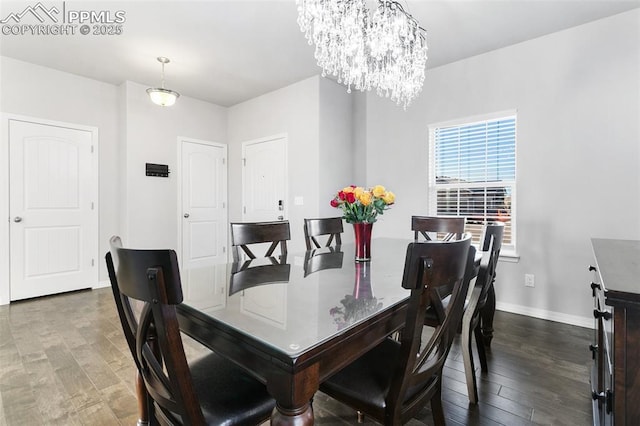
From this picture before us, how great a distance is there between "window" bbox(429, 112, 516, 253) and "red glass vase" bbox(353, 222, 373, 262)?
2.18 meters

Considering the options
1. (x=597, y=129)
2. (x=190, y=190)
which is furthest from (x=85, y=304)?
(x=597, y=129)

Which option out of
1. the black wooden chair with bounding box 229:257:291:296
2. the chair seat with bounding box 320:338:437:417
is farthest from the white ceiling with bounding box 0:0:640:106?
the chair seat with bounding box 320:338:437:417

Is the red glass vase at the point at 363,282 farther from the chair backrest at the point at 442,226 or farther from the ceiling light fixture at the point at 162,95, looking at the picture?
the ceiling light fixture at the point at 162,95

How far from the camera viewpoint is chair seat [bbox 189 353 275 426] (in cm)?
94

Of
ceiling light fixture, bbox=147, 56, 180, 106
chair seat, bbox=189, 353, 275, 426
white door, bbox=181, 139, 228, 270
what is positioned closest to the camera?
chair seat, bbox=189, 353, 275, 426

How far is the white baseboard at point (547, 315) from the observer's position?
8.96ft

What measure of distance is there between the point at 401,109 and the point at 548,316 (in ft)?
9.05

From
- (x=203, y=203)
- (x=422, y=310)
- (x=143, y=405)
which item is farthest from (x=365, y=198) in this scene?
(x=203, y=203)

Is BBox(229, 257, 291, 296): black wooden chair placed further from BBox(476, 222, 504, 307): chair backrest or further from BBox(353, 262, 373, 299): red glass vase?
BBox(476, 222, 504, 307): chair backrest

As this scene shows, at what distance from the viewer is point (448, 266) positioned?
3.17 feet

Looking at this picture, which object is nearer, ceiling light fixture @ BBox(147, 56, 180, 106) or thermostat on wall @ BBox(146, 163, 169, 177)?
ceiling light fixture @ BBox(147, 56, 180, 106)

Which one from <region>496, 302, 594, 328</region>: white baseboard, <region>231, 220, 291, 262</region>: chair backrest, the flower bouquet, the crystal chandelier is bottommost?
<region>496, 302, 594, 328</region>: white baseboard

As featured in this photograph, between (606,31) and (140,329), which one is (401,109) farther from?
(140,329)

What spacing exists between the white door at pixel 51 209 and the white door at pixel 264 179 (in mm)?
2012
